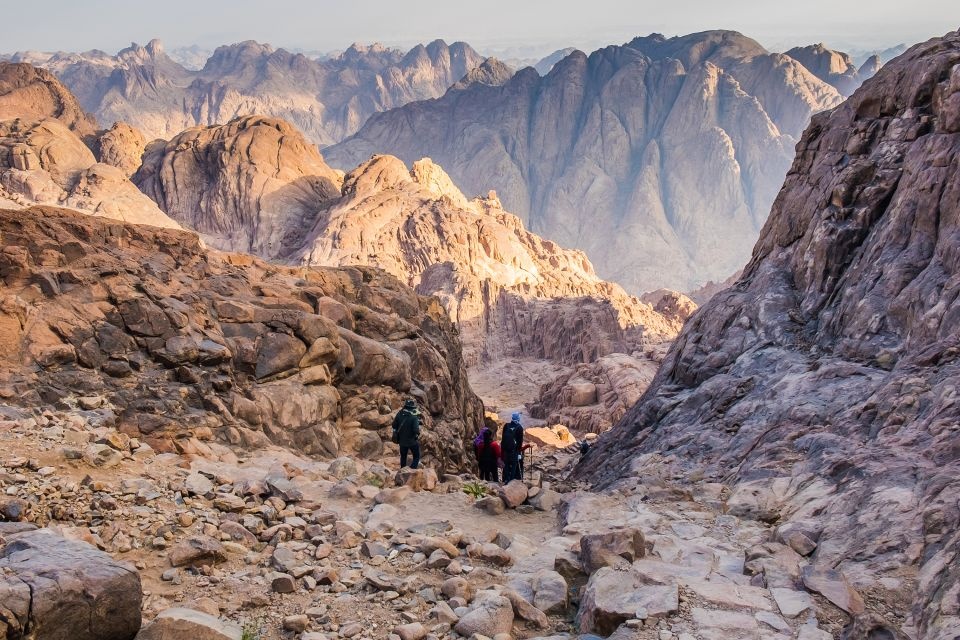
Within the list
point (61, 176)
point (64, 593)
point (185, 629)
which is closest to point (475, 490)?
point (185, 629)

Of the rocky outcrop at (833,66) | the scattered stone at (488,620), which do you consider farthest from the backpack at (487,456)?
the rocky outcrop at (833,66)

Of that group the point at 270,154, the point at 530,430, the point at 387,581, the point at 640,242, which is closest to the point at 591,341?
the point at 530,430

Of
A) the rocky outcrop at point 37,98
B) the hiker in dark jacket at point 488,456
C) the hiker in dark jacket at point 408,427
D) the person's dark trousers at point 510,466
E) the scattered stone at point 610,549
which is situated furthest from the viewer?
the rocky outcrop at point 37,98

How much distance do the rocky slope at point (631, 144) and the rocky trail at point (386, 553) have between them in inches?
5510

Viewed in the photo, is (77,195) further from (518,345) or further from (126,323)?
(126,323)

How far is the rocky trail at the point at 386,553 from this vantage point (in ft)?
23.3

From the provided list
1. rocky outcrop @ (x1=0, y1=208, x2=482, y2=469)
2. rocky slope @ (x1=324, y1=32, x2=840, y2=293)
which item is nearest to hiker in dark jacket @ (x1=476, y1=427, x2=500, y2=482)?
rocky outcrop @ (x1=0, y1=208, x2=482, y2=469)

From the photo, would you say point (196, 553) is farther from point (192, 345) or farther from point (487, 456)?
point (487, 456)

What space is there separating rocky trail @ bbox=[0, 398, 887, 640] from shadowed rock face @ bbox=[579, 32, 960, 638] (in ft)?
2.89

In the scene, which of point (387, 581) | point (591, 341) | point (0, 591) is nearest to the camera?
point (0, 591)

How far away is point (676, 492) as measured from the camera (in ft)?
43.3

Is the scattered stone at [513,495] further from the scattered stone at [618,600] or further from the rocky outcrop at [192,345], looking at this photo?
the rocky outcrop at [192,345]

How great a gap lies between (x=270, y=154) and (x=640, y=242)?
8939 centimetres

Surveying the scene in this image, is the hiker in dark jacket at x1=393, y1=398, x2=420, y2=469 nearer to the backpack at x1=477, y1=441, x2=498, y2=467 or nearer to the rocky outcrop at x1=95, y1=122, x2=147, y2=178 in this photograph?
the backpack at x1=477, y1=441, x2=498, y2=467
